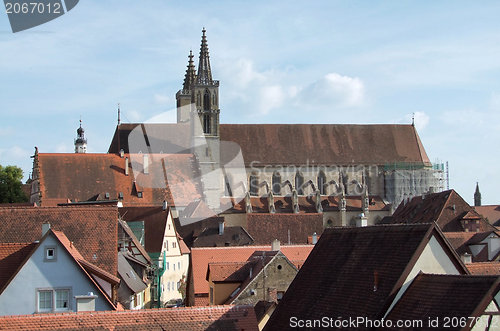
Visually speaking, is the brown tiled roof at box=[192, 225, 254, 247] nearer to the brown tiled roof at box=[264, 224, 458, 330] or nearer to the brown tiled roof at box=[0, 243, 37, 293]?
the brown tiled roof at box=[0, 243, 37, 293]

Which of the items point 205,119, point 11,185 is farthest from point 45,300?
point 205,119

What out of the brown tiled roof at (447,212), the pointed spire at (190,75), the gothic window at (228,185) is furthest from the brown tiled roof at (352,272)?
the pointed spire at (190,75)

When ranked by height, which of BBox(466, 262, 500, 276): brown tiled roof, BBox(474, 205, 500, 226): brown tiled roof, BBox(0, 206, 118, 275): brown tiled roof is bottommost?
BBox(466, 262, 500, 276): brown tiled roof

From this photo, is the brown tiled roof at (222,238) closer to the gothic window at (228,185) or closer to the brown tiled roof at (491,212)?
the gothic window at (228,185)

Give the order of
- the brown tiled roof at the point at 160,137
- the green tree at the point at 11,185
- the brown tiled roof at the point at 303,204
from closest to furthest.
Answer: the green tree at the point at 11,185, the brown tiled roof at the point at 303,204, the brown tiled roof at the point at 160,137

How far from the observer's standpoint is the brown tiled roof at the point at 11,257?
752 inches

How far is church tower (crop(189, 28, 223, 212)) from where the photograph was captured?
75375 millimetres

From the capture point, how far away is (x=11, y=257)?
19.5 meters

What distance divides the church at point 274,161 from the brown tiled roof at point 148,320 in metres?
49.0

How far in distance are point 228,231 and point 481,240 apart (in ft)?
81.3

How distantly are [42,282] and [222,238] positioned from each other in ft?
113

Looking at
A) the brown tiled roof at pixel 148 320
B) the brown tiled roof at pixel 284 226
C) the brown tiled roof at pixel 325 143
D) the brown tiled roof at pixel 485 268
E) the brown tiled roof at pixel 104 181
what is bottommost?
the brown tiled roof at pixel 148 320

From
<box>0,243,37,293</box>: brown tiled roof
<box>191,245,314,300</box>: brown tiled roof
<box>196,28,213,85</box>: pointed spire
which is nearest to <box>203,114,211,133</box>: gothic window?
<box>196,28,213,85</box>: pointed spire

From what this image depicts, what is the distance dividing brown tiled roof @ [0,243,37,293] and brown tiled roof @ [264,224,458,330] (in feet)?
25.1
